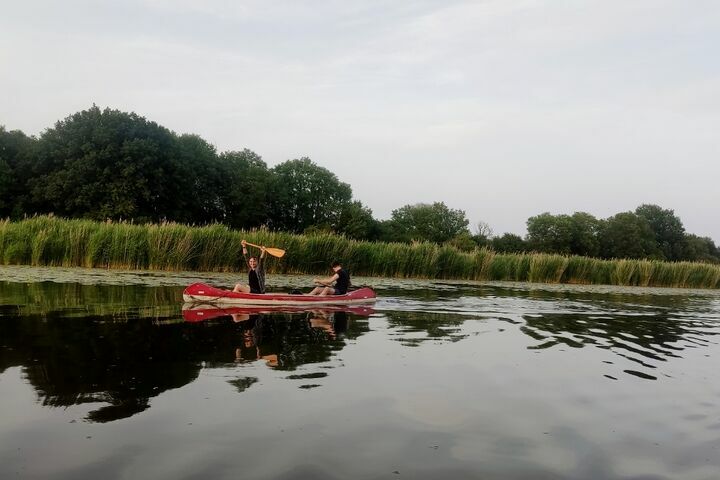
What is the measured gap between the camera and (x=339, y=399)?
5.79 m

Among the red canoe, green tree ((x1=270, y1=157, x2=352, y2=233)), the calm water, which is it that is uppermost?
green tree ((x1=270, y1=157, x2=352, y2=233))

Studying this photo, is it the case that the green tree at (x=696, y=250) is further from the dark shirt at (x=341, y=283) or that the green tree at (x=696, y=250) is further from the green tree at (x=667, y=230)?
the dark shirt at (x=341, y=283)

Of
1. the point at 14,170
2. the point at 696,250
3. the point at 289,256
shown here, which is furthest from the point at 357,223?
the point at 696,250

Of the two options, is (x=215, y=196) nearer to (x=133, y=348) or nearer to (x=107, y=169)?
(x=107, y=169)

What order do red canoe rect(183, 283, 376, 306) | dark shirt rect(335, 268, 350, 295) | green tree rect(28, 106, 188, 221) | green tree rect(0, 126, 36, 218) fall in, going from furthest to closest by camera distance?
green tree rect(0, 126, 36, 218), green tree rect(28, 106, 188, 221), dark shirt rect(335, 268, 350, 295), red canoe rect(183, 283, 376, 306)

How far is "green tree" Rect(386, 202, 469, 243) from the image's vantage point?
73.0 m

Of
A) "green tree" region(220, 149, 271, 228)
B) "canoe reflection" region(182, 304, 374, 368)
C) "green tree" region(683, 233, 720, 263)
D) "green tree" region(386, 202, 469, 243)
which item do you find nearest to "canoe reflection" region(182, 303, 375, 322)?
"canoe reflection" region(182, 304, 374, 368)

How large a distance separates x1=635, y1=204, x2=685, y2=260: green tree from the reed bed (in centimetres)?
5409

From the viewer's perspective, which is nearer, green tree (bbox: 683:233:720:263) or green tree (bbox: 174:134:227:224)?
green tree (bbox: 174:134:227:224)

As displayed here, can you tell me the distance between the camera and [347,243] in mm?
25000

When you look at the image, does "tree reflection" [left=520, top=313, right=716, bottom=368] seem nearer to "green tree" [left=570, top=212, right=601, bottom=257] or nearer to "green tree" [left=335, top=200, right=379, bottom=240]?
"green tree" [left=335, top=200, right=379, bottom=240]

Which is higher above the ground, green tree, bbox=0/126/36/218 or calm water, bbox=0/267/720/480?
green tree, bbox=0/126/36/218

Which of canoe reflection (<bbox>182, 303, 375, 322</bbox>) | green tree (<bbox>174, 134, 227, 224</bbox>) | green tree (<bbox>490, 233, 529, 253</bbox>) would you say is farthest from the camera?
green tree (<bbox>490, 233, 529, 253</bbox>)

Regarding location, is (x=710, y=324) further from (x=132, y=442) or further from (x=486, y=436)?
(x=132, y=442)
